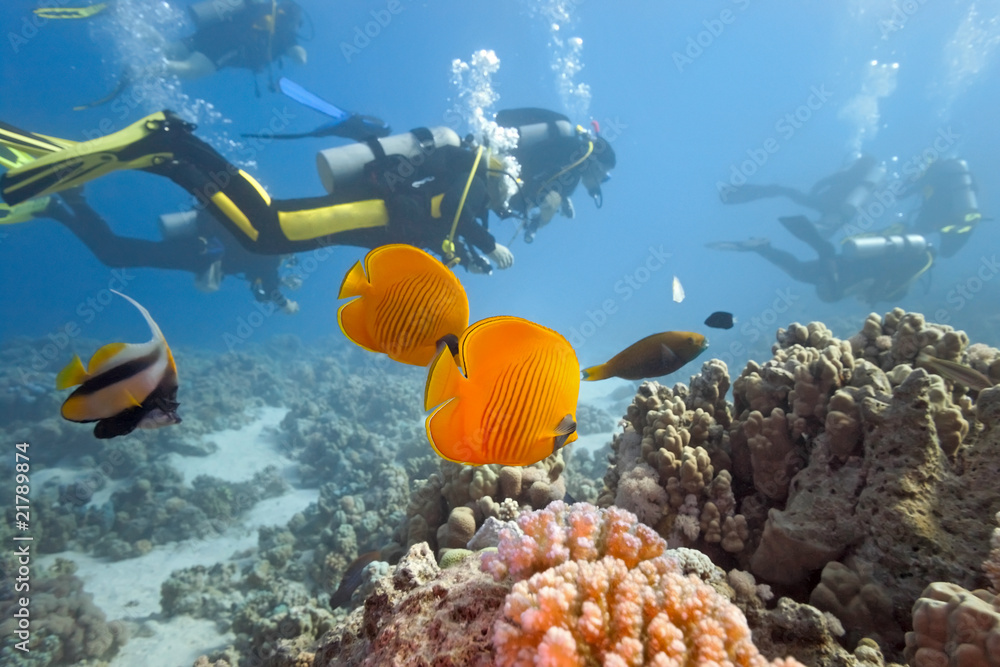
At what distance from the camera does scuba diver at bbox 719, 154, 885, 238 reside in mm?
23203

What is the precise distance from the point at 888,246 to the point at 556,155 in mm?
14097

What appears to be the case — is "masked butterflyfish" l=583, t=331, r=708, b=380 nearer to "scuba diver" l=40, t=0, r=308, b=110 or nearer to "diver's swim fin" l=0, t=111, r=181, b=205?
"diver's swim fin" l=0, t=111, r=181, b=205

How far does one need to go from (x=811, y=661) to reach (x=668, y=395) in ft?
6.19

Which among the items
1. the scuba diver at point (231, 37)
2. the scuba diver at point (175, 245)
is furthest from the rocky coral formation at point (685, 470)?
the scuba diver at point (231, 37)

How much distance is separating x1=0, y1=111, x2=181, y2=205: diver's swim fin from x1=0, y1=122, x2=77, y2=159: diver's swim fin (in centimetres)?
70

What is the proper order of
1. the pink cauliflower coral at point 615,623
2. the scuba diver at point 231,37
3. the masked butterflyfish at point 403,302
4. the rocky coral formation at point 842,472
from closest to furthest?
1. the pink cauliflower coral at point 615,623
2. the masked butterflyfish at point 403,302
3. the rocky coral formation at point 842,472
4. the scuba diver at point 231,37

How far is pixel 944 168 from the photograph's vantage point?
2078 centimetres

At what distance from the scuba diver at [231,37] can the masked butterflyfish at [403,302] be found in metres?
21.6

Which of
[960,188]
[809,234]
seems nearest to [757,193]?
[960,188]

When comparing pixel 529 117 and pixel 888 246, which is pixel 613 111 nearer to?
pixel 888 246

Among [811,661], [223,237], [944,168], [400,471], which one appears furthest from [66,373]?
[944,168]

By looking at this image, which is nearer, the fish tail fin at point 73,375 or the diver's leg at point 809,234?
the fish tail fin at point 73,375

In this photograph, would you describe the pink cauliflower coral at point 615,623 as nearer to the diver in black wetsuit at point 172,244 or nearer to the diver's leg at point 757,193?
the diver in black wetsuit at point 172,244

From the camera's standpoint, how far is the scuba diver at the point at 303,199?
5.46m
